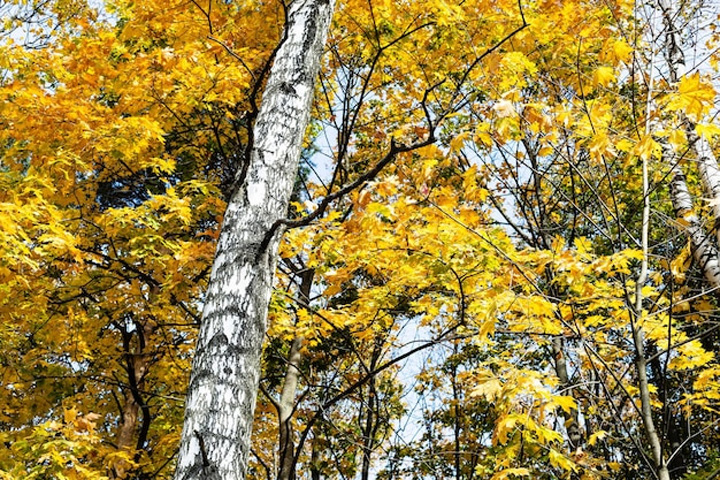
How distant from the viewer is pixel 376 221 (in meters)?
3.16

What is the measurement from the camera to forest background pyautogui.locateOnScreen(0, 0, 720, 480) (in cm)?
335

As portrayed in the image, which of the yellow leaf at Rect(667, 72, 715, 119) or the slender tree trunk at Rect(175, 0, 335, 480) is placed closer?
the slender tree trunk at Rect(175, 0, 335, 480)

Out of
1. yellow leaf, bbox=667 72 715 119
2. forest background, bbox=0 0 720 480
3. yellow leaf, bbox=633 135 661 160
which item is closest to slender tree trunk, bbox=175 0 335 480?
forest background, bbox=0 0 720 480

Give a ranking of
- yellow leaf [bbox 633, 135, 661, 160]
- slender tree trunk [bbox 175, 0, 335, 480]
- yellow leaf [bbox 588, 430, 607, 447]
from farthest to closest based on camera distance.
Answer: yellow leaf [bbox 588, 430, 607, 447]
yellow leaf [bbox 633, 135, 661, 160]
slender tree trunk [bbox 175, 0, 335, 480]

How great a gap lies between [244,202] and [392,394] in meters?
8.68

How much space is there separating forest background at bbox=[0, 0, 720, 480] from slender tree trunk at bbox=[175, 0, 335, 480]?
0.58ft

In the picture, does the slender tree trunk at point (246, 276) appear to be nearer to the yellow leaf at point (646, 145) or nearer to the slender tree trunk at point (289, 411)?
the yellow leaf at point (646, 145)

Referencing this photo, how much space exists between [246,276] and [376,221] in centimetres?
98

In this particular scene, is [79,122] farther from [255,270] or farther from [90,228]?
[255,270]

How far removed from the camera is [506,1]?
5363 millimetres

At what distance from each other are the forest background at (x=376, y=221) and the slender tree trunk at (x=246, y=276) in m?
0.18

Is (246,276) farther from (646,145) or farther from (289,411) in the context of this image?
(289,411)

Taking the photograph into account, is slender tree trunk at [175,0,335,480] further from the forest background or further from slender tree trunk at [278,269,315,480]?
slender tree trunk at [278,269,315,480]

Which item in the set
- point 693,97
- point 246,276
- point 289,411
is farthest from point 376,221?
point 289,411
